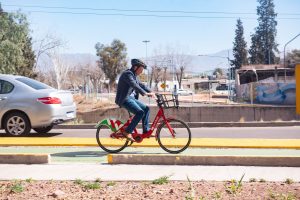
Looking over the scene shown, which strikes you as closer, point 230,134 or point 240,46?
point 230,134

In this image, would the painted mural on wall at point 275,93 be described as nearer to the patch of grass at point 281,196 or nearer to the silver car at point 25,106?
the silver car at point 25,106

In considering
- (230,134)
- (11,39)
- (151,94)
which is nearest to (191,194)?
(151,94)

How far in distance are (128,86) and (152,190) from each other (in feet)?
9.56

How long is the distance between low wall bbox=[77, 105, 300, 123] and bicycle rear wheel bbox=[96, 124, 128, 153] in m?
17.5

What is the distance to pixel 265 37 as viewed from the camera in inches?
3346

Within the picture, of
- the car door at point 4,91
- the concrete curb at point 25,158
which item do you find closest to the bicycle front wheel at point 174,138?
the concrete curb at point 25,158

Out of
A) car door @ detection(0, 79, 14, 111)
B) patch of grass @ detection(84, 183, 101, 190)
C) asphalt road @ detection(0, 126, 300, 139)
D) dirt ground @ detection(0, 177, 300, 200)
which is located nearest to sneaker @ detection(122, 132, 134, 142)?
dirt ground @ detection(0, 177, 300, 200)

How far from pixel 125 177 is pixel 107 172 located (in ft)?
1.48

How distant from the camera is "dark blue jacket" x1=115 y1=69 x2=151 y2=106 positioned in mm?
7402

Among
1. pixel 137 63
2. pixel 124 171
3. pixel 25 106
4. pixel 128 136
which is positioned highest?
pixel 137 63

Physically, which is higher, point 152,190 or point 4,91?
point 4,91

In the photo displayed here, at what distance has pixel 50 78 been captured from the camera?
84312mm

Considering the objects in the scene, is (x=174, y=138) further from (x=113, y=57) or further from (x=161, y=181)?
(x=113, y=57)

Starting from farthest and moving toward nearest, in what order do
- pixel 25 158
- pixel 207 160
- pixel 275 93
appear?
1. pixel 275 93
2. pixel 25 158
3. pixel 207 160
